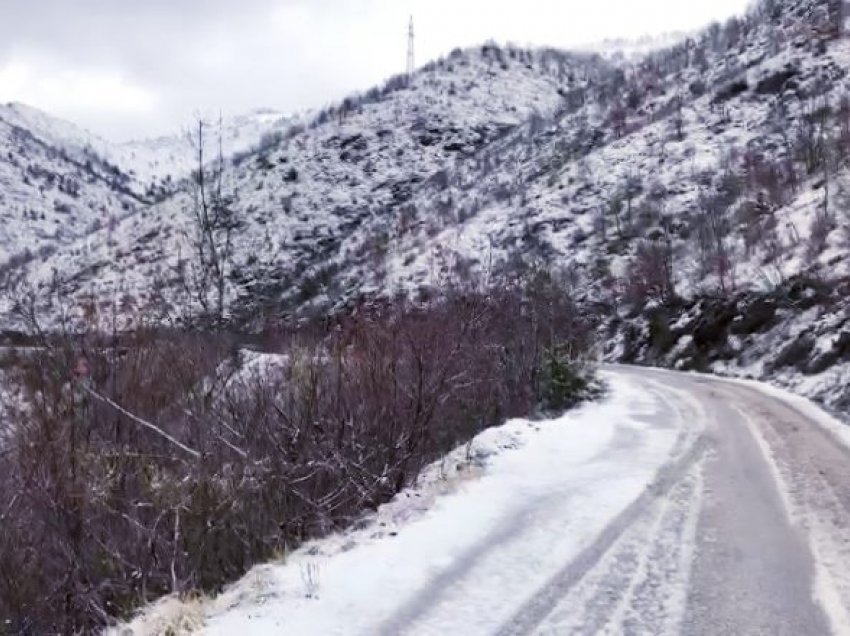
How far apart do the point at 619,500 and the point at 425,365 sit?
2.32m

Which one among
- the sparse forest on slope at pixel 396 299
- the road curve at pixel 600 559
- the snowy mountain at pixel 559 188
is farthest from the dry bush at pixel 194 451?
the snowy mountain at pixel 559 188

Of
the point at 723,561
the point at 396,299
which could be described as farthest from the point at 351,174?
the point at 723,561

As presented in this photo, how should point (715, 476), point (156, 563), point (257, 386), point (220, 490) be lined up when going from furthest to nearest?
point (715, 476), point (257, 386), point (220, 490), point (156, 563)

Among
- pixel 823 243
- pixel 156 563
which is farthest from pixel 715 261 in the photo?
pixel 156 563

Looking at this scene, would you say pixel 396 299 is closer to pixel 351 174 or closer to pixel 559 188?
pixel 559 188

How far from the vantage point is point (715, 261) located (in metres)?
34.3

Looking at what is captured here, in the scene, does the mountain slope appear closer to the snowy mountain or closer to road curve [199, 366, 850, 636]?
the snowy mountain

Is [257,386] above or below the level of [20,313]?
below

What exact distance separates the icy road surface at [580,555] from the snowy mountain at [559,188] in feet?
12.6

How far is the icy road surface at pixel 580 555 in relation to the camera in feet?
13.5

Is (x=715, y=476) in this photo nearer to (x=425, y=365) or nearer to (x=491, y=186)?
(x=425, y=365)

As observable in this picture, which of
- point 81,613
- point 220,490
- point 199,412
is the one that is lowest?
point 81,613

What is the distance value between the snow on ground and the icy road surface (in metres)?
0.01

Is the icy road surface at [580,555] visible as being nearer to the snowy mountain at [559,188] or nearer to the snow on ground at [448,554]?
the snow on ground at [448,554]
